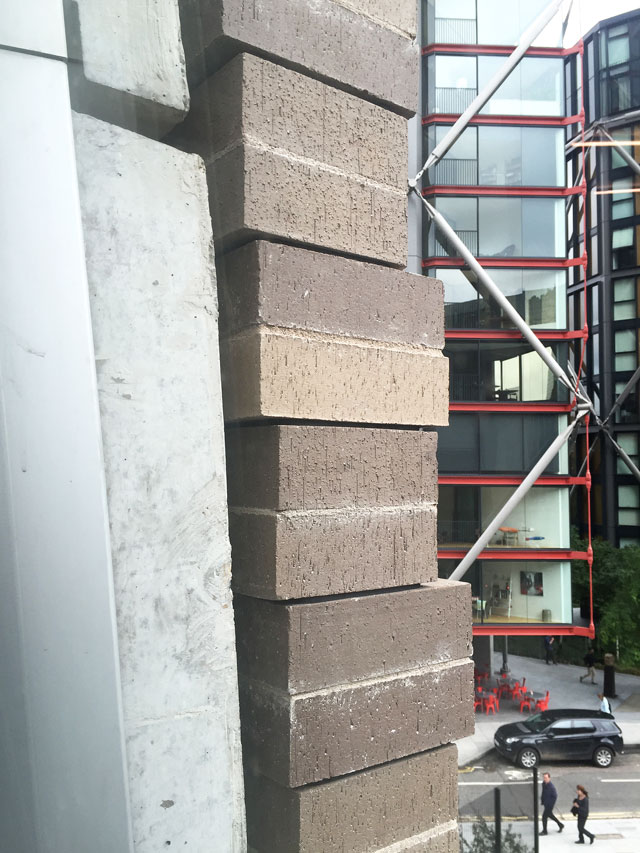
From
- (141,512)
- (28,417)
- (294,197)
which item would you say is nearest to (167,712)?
(141,512)

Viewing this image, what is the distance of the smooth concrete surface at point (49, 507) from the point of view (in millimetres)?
804

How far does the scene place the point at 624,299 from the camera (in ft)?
18.6

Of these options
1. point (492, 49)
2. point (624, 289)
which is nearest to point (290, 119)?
point (624, 289)

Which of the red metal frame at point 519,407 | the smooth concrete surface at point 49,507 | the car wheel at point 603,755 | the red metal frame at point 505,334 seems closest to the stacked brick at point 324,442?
the smooth concrete surface at point 49,507

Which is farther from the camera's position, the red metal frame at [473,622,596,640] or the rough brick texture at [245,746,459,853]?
the red metal frame at [473,622,596,640]

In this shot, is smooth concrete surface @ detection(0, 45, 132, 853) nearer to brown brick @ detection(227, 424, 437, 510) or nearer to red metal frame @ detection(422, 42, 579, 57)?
brown brick @ detection(227, 424, 437, 510)

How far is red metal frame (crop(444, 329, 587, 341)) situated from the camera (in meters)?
12.4

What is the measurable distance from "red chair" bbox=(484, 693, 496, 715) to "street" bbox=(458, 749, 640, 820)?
111 inches

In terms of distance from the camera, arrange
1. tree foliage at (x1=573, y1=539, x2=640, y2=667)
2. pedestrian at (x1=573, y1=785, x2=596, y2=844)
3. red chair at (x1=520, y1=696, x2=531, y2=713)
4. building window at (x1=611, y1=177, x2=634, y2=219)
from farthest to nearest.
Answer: tree foliage at (x1=573, y1=539, x2=640, y2=667) < red chair at (x1=520, y1=696, x2=531, y2=713) < building window at (x1=611, y1=177, x2=634, y2=219) < pedestrian at (x1=573, y1=785, x2=596, y2=844)

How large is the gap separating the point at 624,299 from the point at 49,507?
5585 millimetres

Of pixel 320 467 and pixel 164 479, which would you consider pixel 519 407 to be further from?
pixel 164 479

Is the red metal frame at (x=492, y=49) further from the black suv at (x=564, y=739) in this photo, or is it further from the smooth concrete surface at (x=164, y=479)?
the smooth concrete surface at (x=164, y=479)

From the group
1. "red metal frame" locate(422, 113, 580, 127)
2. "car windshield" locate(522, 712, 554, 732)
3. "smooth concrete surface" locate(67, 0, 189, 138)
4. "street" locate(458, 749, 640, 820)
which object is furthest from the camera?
"red metal frame" locate(422, 113, 580, 127)

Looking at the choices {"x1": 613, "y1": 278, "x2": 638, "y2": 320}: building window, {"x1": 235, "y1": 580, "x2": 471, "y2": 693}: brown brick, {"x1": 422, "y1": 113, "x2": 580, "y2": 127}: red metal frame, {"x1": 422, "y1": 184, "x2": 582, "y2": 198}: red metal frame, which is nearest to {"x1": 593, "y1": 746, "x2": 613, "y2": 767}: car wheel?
{"x1": 613, "y1": 278, "x2": 638, "y2": 320}: building window
